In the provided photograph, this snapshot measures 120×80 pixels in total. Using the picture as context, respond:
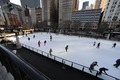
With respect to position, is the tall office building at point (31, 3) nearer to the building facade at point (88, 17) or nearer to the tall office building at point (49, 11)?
the tall office building at point (49, 11)

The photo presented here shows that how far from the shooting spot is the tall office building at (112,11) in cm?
3947

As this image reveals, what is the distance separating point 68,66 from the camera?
6.20m

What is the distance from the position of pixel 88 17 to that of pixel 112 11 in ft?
60.2

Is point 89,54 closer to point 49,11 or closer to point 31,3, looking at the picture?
point 49,11

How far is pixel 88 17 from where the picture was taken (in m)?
58.5

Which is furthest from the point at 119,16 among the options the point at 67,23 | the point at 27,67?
the point at 27,67

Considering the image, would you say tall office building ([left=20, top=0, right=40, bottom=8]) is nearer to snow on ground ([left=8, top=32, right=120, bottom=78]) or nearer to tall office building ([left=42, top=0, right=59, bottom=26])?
tall office building ([left=42, top=0, right=59, bottom=26])

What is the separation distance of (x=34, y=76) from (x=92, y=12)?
62.9 m

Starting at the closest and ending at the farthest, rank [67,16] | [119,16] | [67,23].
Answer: [119,16] → [67,23] → [67,16]

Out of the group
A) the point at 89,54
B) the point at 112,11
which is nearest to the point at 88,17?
the point at 112,11

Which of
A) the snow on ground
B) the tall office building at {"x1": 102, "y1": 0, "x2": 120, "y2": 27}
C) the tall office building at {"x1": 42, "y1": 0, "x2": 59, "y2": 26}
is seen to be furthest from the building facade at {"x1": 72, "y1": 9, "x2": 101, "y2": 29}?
the snow on ground

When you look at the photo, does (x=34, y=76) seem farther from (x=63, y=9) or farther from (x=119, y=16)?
(x=63, y=9)

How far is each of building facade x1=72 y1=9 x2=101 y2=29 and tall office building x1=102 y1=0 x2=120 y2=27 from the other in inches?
334

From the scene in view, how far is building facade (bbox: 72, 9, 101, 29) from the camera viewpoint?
167ft
